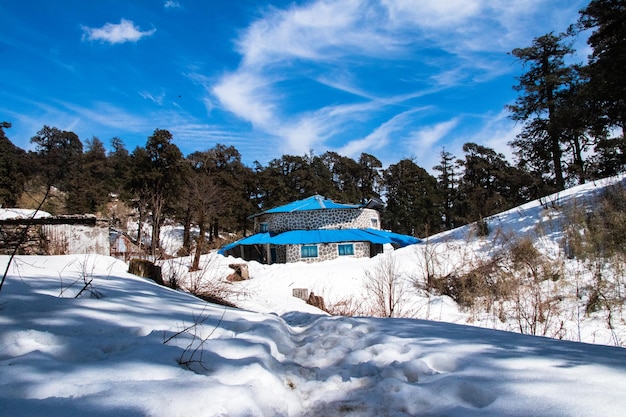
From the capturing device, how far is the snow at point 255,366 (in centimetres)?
136

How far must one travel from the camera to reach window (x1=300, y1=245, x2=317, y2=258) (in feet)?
74.2

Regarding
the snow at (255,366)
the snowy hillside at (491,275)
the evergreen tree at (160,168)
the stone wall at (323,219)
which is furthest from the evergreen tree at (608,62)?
the evergreen tree at (160,168)

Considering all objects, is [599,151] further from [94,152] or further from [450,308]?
[94,152]

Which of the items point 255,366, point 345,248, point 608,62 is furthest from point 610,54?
point 345,248

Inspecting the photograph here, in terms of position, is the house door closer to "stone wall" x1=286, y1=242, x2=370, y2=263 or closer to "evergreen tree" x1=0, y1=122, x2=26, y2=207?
"stone wall" x1=286, y1=242, x2=370, y2=263

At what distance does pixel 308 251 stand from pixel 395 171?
20853 millimetres

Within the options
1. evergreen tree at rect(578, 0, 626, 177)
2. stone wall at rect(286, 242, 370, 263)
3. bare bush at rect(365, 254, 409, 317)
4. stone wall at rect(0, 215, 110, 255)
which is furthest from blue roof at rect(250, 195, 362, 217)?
evergreen tree at rect(578, 0, 626, 177)

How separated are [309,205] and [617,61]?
62.7 feet

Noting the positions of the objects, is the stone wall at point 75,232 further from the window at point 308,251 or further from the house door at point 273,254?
the house door at point 273,254

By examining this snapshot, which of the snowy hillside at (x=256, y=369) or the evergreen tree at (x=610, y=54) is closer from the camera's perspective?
the snowy hillside at (x=256, y=369)

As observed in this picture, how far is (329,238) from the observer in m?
22.8

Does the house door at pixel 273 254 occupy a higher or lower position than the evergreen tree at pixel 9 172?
lower

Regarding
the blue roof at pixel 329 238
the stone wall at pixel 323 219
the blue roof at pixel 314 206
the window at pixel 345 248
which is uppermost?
the blue roof at pixel 314 206

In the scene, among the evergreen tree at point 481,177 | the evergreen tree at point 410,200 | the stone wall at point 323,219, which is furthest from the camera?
the evergreen tree at point 410,200
